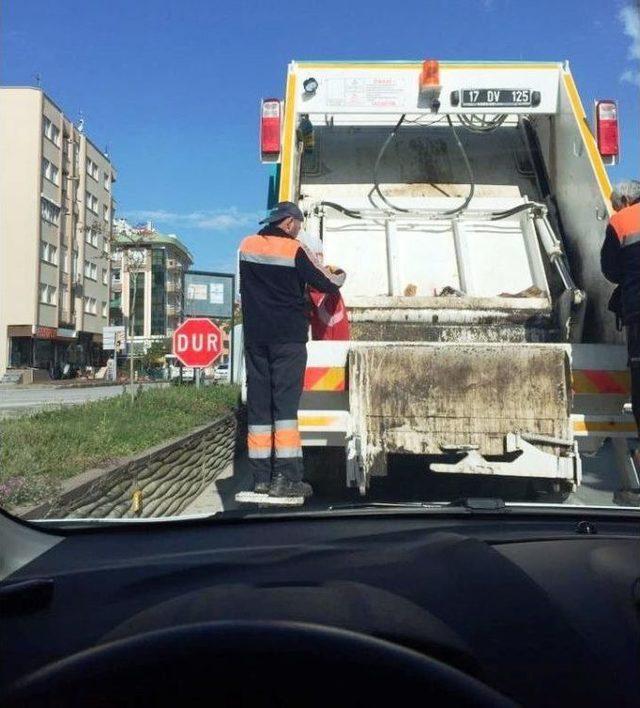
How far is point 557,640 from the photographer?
1.40 metres

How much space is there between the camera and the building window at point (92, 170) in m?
3.55

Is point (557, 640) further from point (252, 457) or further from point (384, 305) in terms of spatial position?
point (384, 305)

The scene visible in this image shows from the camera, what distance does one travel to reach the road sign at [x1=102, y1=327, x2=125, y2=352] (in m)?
12.9

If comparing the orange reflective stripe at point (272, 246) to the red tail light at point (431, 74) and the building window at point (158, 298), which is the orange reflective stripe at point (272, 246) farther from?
the building window at point (158, 298)

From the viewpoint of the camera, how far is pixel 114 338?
13.1m

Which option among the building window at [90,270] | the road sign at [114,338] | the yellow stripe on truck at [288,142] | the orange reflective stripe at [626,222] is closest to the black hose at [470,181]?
the yellow stripe on truck at [288,142]

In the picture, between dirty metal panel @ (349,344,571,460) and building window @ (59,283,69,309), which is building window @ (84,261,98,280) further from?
dirty metal panel @ (349,344,571,460)

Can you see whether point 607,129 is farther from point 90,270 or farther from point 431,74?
point 90,270

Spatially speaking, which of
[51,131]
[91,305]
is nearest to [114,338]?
[91,305]

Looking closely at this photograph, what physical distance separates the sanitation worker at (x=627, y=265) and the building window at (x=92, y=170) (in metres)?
2.76

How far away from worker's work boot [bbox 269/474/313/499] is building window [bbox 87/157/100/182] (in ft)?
5.75

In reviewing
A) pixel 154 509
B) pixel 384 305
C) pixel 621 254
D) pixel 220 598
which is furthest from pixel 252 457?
pixel 220 598

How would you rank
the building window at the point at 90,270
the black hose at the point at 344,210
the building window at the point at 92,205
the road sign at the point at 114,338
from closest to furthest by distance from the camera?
1. the building window at the point at 92,205
2. the black hose at the point at 344,210
3. the building window at the point at 90,270
4. the road sign at the point at 114,338

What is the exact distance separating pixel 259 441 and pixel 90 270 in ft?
30.2
